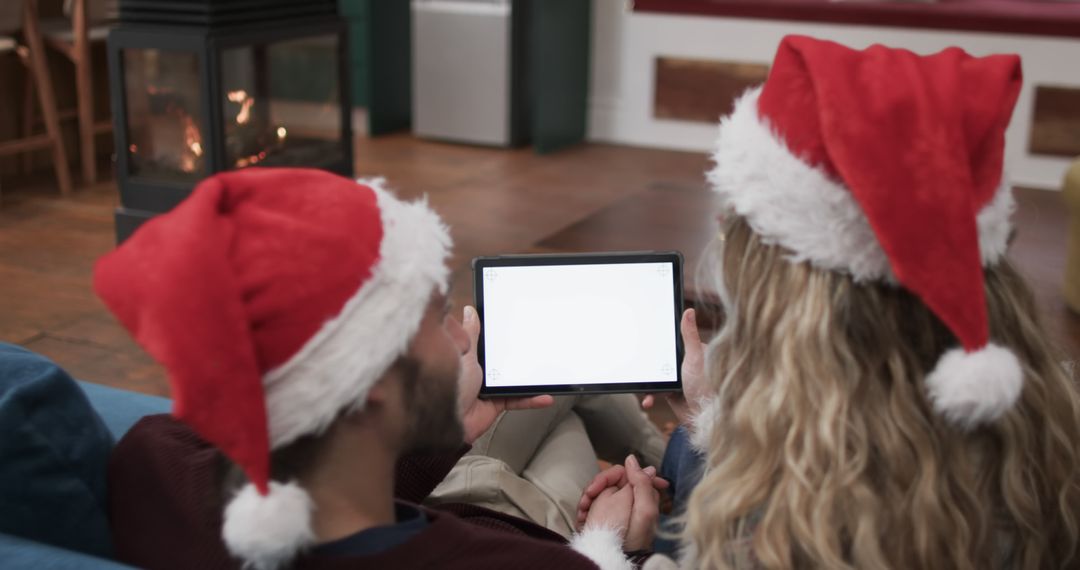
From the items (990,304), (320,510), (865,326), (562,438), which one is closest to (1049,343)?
(990,304)

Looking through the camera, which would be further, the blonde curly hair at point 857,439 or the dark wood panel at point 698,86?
the dark wood panel at point 698,86

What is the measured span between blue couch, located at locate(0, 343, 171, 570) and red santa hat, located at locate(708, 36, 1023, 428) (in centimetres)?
71

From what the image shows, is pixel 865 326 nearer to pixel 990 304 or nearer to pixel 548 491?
pixel 990 304

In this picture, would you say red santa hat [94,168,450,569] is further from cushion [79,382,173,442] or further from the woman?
cushion [79,382,173,442]

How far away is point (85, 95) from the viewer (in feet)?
15.5

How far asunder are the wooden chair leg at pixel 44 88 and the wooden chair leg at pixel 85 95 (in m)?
0.12

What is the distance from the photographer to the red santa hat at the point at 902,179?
988mm

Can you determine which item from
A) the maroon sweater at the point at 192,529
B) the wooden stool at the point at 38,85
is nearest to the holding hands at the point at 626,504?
the maroon sweater at the point at 192,529

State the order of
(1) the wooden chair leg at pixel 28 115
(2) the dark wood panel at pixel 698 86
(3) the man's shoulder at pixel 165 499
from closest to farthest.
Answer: (3) the man's shoulder at pixel 165 499 < (1) the wooden chair leg at pixel 28 115 < (2) the dark wood panel at pixel 698 86

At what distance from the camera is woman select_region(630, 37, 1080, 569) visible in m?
0.99

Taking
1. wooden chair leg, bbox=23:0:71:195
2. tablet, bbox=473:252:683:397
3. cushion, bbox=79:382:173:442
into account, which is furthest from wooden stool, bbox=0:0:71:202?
tablet, bbox=473:252:683:397

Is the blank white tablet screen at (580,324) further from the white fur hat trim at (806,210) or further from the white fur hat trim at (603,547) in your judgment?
the white fur hat trim at (806,210)

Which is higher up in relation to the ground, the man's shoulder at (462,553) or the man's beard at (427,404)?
the man's beard at (427,404)

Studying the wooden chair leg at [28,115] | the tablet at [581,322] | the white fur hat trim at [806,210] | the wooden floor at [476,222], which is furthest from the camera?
the wooden chair leg at [28,115]
